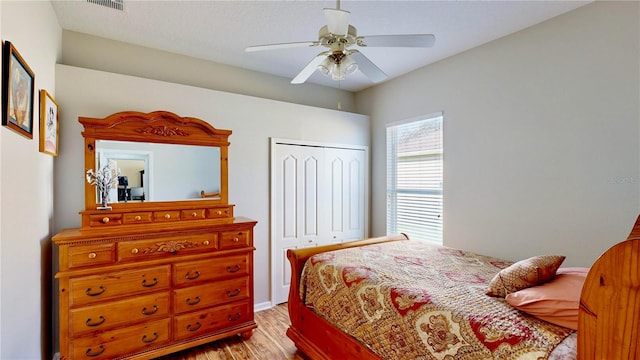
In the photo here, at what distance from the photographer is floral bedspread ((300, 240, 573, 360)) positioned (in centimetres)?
132

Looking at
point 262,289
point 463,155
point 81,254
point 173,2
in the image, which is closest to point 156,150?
point 81,254

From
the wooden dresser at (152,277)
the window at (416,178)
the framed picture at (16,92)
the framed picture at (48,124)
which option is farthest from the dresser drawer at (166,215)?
the window at (416,178)

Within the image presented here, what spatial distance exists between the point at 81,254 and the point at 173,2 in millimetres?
1921

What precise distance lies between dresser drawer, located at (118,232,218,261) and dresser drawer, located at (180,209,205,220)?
0.86 ft

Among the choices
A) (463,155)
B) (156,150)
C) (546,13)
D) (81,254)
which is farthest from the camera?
(463,155)

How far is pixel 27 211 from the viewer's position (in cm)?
177

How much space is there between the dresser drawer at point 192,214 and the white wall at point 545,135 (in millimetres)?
2532

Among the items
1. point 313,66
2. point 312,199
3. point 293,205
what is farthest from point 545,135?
point 293,205

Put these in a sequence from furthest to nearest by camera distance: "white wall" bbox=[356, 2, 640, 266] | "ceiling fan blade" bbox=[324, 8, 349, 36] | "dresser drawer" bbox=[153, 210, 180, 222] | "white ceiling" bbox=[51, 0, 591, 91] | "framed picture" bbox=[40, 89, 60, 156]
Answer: "dresser drawer" bbox=[153, 210, 180, 222], "white ceiling" bbox=[51, 0, 591, 91], "white wall" bbox=[356, 2, 640, 266], "framed picture" bbox=[40, 89, 60, 156], "ceiling fan blade" bbox=[324, 8, 349, 36]

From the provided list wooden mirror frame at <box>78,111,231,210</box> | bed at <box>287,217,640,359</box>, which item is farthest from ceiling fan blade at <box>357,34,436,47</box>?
wooden mirror frame at <box>78,111,231,210</box>

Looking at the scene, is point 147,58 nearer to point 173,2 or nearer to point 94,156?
point 173,2

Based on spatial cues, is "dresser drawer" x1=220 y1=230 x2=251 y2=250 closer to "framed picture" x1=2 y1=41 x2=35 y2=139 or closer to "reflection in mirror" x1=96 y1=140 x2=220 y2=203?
"reflection in mirror" x1=96 y1=140 x2=220 y2=203

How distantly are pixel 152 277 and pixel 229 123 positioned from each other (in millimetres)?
1657

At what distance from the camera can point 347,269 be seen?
217 centimetres
